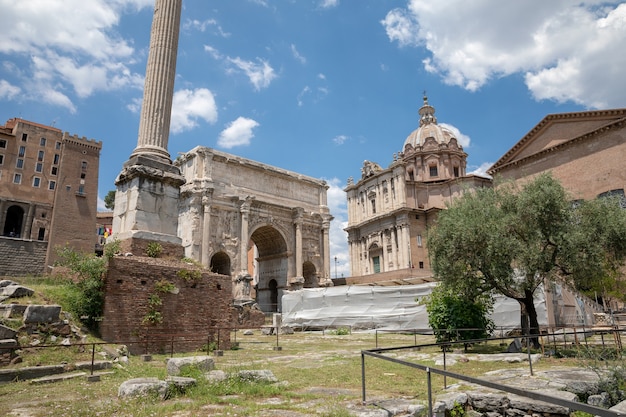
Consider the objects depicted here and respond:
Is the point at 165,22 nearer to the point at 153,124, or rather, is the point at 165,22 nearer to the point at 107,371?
the point at 153,124

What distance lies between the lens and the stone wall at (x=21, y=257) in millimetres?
44188

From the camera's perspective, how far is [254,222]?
37.0m

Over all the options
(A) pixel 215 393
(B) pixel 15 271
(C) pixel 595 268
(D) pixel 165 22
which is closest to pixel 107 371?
(A) pixel 215 393

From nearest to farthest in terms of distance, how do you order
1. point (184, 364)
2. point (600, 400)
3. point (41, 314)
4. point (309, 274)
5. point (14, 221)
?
1. point (600, 400)
2. point (184, 364)
3. point (41, 314)
4. point (309, 274)
5. point (14, 221)

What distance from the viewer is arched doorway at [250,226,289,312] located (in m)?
39.1

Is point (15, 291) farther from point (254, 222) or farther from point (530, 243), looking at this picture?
point (254, 222)

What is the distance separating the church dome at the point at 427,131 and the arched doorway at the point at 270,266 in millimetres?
23582

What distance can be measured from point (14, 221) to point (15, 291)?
157ft

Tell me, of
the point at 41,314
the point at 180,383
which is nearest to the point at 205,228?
the point at 41,314

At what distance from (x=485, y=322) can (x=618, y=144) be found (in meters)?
23.3

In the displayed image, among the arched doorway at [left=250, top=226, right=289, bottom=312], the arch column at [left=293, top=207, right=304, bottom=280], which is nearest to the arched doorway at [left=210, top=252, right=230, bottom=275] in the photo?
the arched doorway at [left=250, top=226, right=289, bottom=312]

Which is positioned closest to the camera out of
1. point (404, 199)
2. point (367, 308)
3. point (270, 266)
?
point (367, 308)

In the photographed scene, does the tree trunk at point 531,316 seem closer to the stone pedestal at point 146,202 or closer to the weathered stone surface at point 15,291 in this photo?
the stone pedestal at point 146,202

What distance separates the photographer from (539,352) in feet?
40.6
